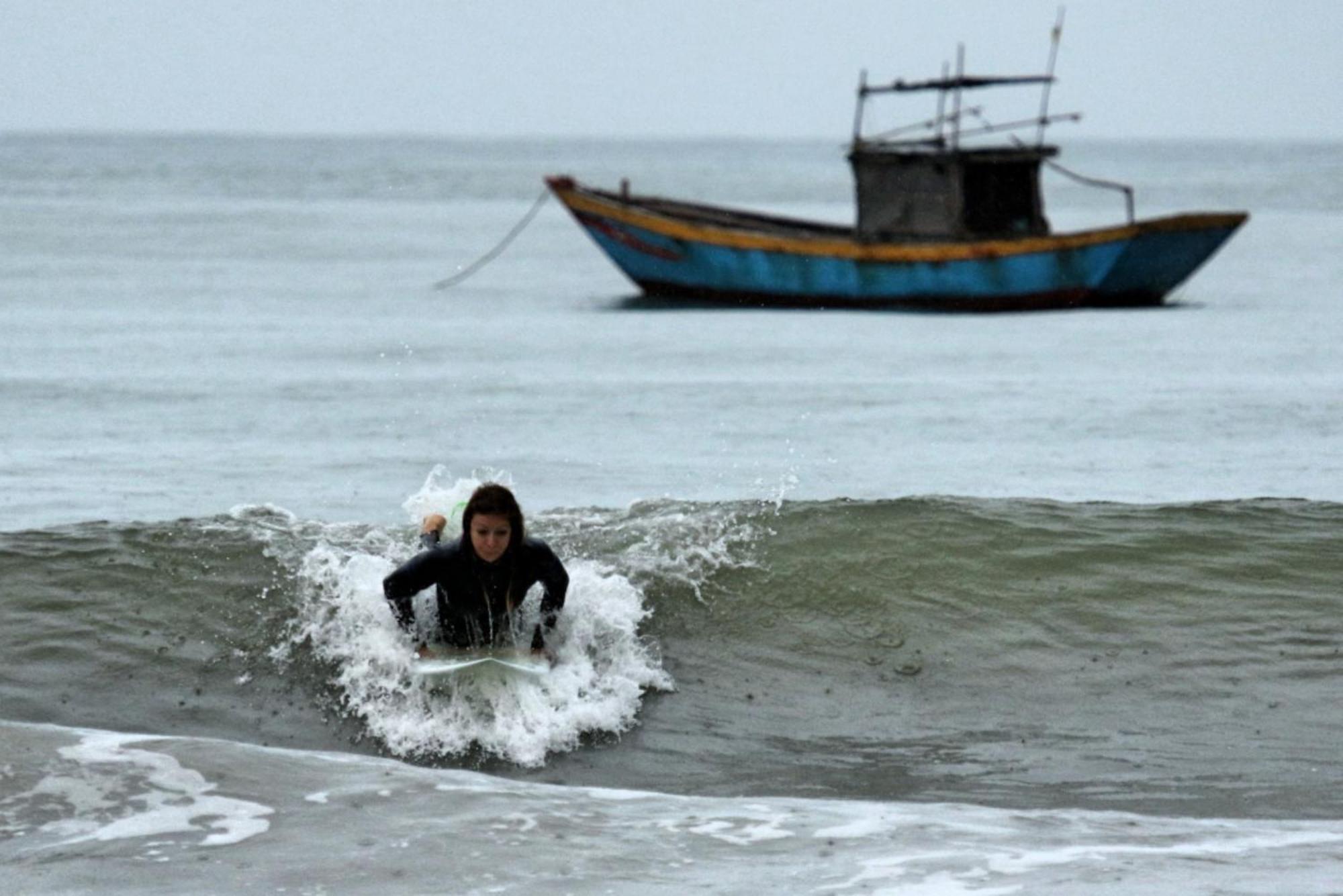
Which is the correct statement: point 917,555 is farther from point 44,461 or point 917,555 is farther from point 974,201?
point 974,201

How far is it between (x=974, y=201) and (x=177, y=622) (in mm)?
23675

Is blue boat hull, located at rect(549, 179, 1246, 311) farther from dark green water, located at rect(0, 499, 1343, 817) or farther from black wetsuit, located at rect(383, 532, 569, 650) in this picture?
black wetsuit, located at rect(383, 532, 569, 650)

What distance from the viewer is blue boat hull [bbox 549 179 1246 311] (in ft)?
109

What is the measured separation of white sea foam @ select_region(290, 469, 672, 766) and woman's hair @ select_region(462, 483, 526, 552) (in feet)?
2.61

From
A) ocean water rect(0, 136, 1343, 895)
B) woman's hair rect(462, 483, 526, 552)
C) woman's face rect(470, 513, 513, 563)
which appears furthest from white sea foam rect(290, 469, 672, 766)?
woman's hair rect(462, 483, 526, 552)

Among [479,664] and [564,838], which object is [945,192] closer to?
[479,664]

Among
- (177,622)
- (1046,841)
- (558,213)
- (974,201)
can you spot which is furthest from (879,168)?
(558,213)

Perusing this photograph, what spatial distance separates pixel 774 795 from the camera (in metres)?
8.04

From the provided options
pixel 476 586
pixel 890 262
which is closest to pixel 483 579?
pixel 476 586

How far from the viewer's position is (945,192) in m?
32.0

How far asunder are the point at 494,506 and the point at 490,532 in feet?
0.44

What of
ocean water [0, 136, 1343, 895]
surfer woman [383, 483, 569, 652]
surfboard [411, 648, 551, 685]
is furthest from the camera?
surfboard [411, 648, 551, 685]

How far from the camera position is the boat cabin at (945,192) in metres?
31.9

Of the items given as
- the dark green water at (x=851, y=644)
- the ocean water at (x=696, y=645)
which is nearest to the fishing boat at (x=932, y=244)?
the ocean water at (x=696, y=645)
